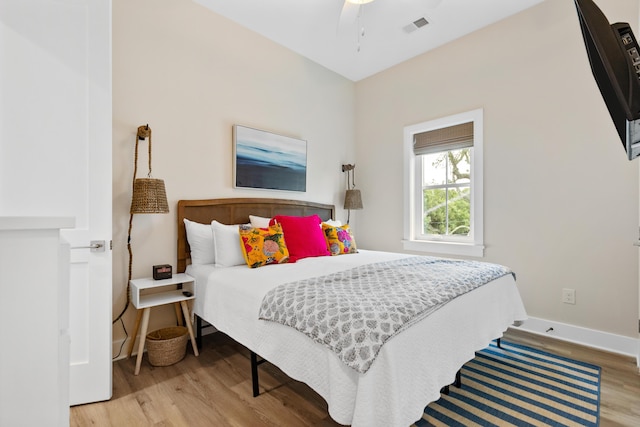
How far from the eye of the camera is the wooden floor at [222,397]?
1.65 meters

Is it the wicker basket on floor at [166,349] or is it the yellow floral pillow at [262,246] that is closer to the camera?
the wicker basket on floor at [166,349]

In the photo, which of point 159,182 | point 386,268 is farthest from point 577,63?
point 159,182

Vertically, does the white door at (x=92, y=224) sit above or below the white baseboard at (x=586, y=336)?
above

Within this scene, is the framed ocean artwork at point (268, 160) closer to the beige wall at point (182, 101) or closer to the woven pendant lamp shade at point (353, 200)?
the beige wall at point (182, 101)

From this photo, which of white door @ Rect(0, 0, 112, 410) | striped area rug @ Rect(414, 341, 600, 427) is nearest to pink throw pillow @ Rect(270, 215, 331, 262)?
white door @ Rect(0, 0, 112, 410)

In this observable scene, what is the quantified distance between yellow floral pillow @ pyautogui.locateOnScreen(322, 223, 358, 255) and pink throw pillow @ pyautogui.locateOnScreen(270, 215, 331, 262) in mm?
87

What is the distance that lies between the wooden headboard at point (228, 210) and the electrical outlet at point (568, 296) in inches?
99.5

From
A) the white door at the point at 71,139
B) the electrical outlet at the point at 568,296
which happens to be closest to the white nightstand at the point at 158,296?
the white door at the point at 71,139

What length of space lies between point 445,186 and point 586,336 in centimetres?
182

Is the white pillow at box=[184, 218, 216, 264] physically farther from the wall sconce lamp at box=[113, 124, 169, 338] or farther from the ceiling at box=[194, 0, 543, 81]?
the ceiling at box=[194, 0, 543, 81]

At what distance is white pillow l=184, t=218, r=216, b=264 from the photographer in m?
2.59

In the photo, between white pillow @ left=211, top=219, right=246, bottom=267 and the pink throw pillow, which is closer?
white pillow @ left=211, top=219, right=246, bottom=267

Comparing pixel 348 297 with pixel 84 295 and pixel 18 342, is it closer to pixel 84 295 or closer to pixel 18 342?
pixel 18 342

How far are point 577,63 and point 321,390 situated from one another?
10.5 ft
